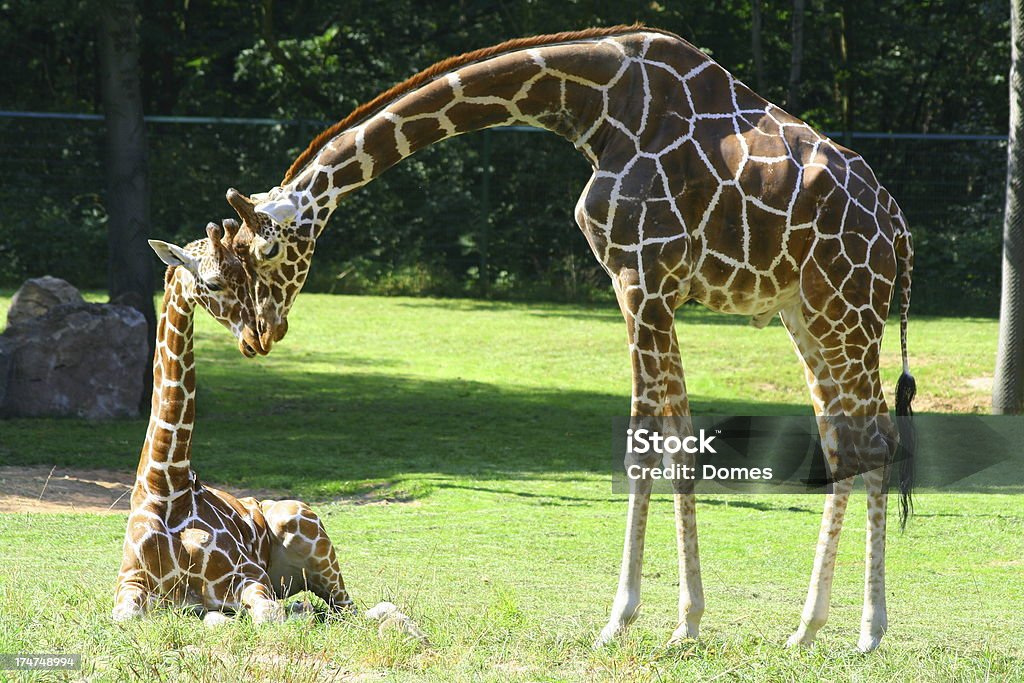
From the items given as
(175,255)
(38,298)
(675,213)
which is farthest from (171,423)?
(38,298)

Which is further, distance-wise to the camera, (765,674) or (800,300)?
(800,300)

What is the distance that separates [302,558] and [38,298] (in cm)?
787

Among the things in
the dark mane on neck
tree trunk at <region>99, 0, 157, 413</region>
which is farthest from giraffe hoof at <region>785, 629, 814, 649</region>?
tree trunk at <region>99, 0, 157, 413</region>

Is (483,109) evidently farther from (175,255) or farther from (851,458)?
(851,458)

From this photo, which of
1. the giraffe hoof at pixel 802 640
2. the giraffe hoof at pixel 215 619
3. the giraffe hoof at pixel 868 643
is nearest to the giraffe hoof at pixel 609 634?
the giraffe hoof at pixel 802 640

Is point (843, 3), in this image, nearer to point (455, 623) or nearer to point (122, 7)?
point (122, 7)

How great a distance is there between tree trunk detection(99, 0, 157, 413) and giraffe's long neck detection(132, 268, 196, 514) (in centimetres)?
Result: 720

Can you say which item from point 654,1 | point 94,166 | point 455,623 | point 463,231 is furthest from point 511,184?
point 455,623

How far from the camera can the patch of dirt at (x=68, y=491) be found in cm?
883

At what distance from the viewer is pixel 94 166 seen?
66.5 ft

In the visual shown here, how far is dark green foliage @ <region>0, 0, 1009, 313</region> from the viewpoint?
20141 mm

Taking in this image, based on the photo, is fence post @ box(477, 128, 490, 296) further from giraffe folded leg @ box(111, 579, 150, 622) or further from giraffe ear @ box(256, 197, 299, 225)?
giraffe ear @ box(256, 197, 299, 225)

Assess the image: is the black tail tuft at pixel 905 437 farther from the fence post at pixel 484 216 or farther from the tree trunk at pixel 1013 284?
the fence post at pixel 484 216

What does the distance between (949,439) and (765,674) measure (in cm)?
726
